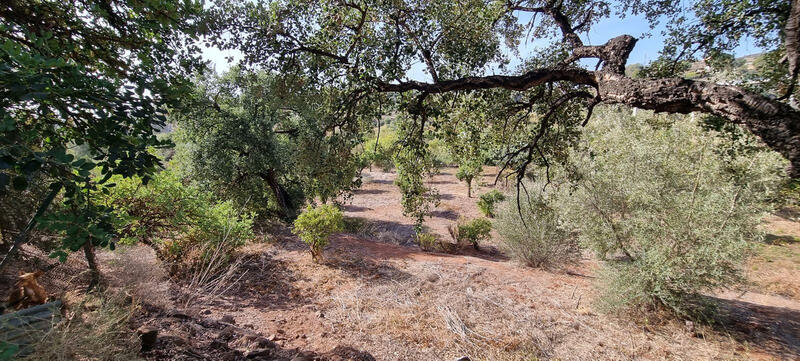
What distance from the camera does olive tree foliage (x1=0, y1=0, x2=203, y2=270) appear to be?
142 centimetres

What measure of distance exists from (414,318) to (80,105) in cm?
437

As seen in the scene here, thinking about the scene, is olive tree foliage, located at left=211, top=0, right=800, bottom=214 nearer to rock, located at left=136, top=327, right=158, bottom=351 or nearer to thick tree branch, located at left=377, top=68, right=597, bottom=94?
thick tree branch, located at left=377, top=68, right=597, bottom=94

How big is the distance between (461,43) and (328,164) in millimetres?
2314

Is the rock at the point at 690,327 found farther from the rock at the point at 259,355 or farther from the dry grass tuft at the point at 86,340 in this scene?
the dry grass tuft at the point at 86,340

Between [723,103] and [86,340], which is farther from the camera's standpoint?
[86,340]

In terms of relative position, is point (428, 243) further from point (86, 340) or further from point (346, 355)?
point (86, 340)

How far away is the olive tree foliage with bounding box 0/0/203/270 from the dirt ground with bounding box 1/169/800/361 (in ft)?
6.27

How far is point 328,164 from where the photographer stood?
413 cm

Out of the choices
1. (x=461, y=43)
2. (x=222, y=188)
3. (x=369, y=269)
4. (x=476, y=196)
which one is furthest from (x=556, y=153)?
(x=476, y=196)

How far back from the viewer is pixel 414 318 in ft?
15.5

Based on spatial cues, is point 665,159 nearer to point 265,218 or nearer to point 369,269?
point 369,269

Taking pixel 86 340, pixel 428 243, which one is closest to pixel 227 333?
pixel 86 340

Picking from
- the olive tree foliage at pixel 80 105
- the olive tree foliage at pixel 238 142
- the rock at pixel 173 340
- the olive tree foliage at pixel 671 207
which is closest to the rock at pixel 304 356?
the rock at pixel 173 340

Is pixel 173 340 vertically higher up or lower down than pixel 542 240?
higher up
